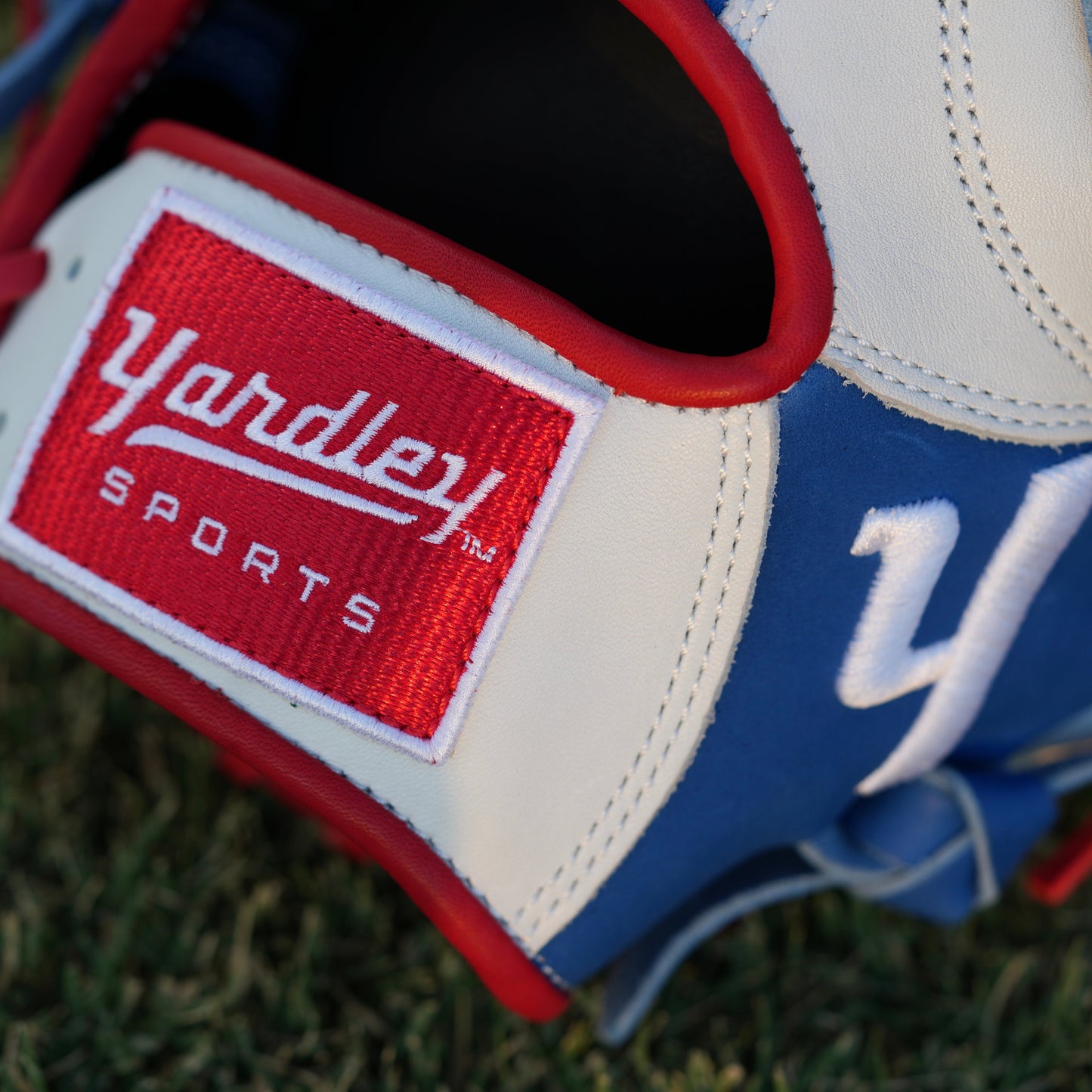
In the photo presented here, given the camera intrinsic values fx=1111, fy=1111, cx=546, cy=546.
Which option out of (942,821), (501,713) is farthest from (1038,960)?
(501,713)

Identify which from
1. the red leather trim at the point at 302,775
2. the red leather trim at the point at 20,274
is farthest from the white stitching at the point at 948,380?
the red leather trim at the point at 20,274

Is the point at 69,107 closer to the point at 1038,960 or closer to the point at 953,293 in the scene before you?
the point at 953,293

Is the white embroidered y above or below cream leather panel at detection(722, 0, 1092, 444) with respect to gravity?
below

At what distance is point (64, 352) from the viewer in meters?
0.96

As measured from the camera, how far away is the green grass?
1.22 m

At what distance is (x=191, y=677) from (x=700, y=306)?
53 centimetres

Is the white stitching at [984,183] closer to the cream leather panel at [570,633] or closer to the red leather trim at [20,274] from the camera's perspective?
the cream leather panel at [570,633]

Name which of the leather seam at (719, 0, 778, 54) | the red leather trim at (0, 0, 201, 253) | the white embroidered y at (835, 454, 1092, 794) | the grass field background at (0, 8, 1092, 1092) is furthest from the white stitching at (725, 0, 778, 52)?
the grass field background at (0, 8, 1092, 1092)

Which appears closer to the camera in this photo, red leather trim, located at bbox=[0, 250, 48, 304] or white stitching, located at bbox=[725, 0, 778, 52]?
white stitching, located at bbox=[725, 0, 778, 52]

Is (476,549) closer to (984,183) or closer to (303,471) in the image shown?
(303,471)

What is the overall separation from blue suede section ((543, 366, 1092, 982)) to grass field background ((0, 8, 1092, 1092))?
322 mm

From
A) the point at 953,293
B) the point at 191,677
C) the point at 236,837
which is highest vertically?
the point at 953,293

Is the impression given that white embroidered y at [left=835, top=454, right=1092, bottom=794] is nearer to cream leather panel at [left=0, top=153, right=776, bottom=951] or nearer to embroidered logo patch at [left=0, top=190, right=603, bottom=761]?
cream leather panel at [left=0, top=153, right=776, bottom=951]

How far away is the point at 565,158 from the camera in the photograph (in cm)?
99
